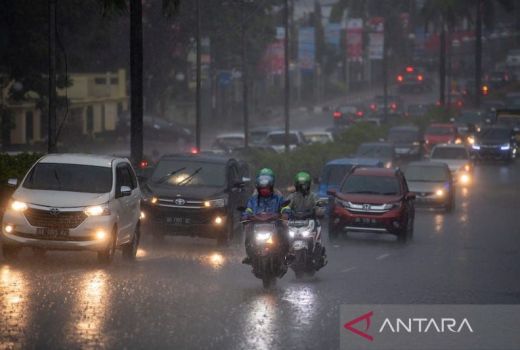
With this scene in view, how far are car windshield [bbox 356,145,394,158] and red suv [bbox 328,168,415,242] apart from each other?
837 inches

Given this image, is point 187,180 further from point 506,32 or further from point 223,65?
point 506,32

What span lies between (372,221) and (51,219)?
10.4 meters

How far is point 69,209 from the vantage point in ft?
66.6

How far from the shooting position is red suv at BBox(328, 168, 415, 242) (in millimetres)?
28688

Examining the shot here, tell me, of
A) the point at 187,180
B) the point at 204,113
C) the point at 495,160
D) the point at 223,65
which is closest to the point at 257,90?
the point at 204,113

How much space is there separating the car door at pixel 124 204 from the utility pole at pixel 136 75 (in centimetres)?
1083

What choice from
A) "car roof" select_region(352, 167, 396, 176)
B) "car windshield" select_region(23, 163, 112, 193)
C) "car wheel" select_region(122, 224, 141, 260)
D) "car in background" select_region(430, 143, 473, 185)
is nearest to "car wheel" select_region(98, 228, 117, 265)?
"car windshield" select_region(23, 163, 112, 193)

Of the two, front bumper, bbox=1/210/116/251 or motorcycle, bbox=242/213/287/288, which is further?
front bumper, bbox=1/210/116/251

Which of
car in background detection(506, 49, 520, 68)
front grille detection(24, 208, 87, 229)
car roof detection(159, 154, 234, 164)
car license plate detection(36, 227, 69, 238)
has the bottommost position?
car license plate detection(36, 227, 69, 238)

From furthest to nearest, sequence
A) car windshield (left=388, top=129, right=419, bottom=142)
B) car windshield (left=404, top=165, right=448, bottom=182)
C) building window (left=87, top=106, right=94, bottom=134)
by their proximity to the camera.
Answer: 1. building window (left=87, top=106, right=94, bottom=134)
2. car windshield (left=388, top=129, right=419, bottom=142)
3. car windshield (left=404, top=165, right=448, bottom=182)

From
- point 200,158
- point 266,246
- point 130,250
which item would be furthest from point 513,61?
point 266,246

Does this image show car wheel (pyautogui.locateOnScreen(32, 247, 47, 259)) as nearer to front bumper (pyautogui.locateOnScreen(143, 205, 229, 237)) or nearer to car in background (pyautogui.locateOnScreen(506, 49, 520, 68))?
front bumper (pyautogui.locateOnScreen(143, 205, 229, 237))

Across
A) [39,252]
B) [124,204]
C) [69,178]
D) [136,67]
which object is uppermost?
[136,67]

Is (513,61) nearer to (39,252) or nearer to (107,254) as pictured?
(39,252)
